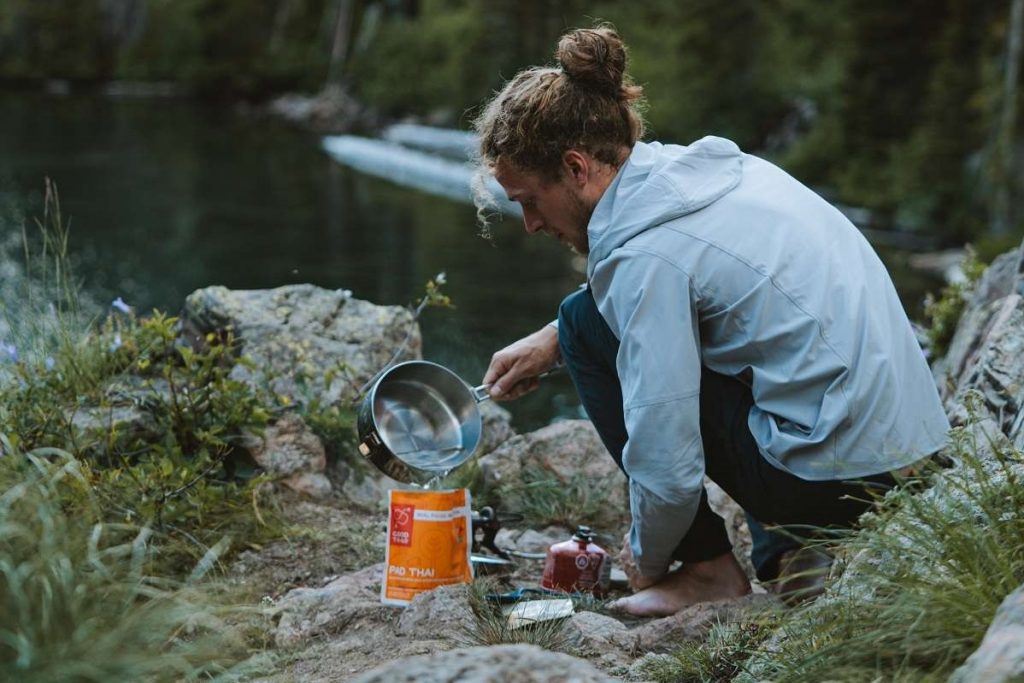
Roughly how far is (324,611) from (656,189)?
1359 mm

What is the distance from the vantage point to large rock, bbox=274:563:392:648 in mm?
3307

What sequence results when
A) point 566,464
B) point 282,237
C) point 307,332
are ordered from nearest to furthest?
point 566,464, point 307,332, point 282,237

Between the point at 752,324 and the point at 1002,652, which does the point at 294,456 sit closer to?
the point at 752,324

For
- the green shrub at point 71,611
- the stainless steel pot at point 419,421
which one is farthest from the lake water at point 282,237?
the green shrub at point 71,611

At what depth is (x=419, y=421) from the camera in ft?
12.3

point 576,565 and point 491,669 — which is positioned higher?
point 491,669

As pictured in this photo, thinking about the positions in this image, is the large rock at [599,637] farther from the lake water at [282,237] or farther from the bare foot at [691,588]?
the lake water at [282,237]

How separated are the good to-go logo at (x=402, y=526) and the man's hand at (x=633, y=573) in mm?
563

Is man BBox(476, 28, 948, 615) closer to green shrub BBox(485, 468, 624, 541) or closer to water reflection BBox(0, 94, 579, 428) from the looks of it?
green shrub BBox(485, 468, 624, 541)

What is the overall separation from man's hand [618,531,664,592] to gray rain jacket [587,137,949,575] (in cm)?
45

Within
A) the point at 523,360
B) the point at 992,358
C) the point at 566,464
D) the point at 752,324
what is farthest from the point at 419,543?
the point at 992,358

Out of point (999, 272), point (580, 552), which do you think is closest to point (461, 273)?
point (999, 272)

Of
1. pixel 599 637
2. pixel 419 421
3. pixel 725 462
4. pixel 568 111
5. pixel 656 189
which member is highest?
pixel 568 111

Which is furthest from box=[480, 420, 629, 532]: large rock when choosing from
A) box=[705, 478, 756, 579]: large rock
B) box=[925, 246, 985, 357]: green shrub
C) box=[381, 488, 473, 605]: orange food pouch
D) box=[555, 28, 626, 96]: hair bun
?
box=[925, 246, 985, 357]: green shrub
